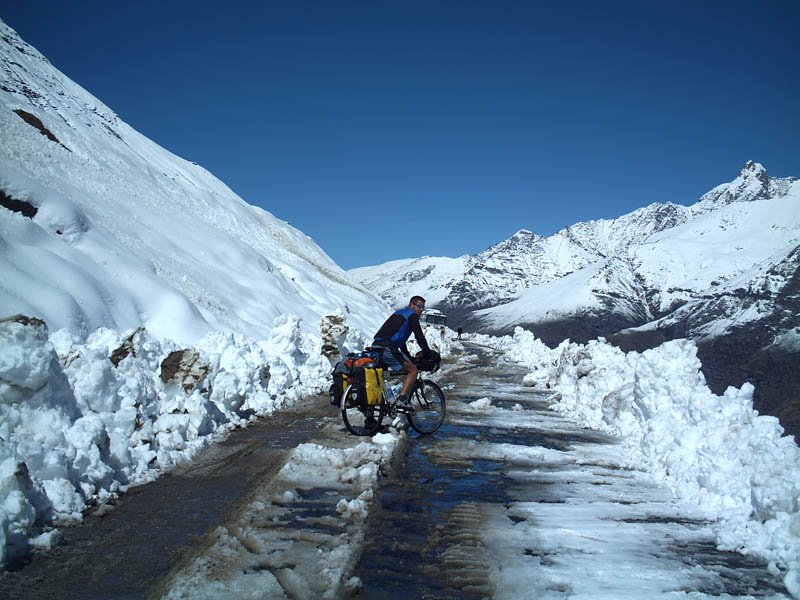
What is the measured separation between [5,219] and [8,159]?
33.1ft

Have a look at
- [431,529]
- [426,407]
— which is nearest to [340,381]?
[426,407]

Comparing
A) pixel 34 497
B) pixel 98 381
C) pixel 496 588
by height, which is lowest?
pixel 496 588

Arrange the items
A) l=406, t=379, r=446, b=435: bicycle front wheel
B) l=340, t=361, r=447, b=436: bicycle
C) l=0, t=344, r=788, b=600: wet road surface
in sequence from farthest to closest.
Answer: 1. l=406, t=379, r=446, b=435: bicycle front wheel
2. l=340, t=361, r=447, b=436: bicycle
3. l=0, t=344, r=788, b=600: wet road surface

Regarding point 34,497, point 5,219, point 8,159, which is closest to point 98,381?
point 34,497

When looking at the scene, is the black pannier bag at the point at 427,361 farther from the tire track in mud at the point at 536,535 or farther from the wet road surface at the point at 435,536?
the wet road surface at the point at 435,536

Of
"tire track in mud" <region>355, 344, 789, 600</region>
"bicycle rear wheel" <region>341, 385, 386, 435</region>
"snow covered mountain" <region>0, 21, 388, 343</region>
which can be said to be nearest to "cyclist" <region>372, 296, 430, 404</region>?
"bicycle rear wheel" <region>341, 385, 386, 435</region>

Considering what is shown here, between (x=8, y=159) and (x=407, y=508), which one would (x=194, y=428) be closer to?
(x=407, y=508)

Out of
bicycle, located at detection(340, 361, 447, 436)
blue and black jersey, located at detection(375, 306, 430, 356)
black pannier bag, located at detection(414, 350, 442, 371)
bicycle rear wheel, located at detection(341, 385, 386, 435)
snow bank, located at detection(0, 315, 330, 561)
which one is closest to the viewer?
snow bank, located at detection(0, 315, 330, 561)

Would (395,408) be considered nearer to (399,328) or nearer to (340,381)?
(340,381)

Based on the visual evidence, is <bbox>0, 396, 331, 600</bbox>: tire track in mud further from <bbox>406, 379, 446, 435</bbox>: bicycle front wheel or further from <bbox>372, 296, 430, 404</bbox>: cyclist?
<bbox>406, 379, 446, 435</bbox>: bicycle front wheel

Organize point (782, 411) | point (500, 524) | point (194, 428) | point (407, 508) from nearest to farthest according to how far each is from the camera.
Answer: point (500, 524)
point (407, 508)
point (194, 428)
point (782, 411)

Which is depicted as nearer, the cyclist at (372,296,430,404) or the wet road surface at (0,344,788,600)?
the wet road surface at (0,344,788,600)

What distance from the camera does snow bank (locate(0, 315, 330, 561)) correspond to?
5.13m

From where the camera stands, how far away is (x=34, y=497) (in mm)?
5039
